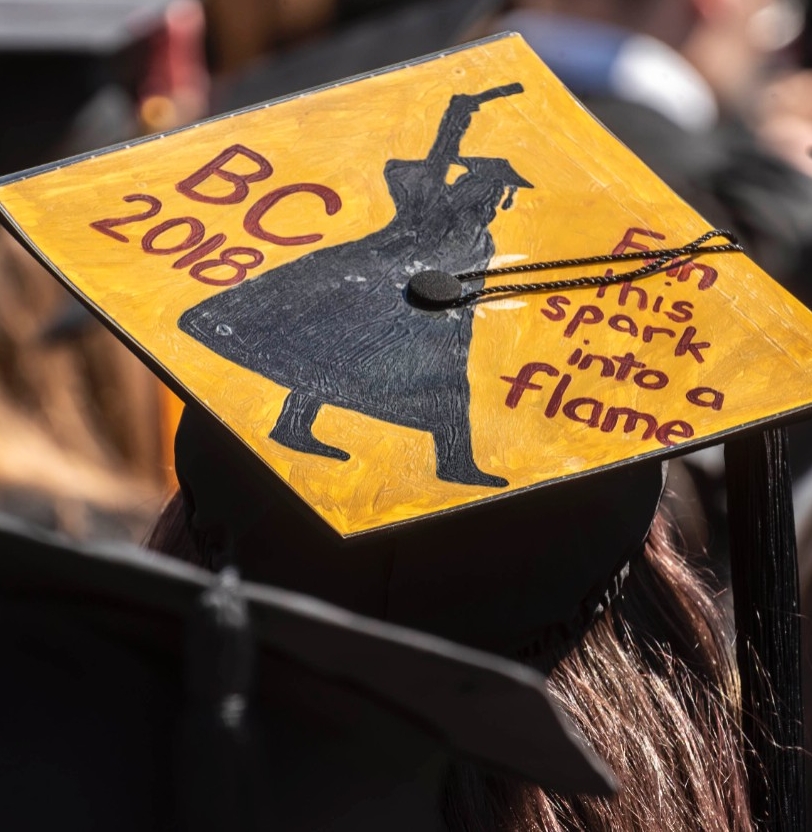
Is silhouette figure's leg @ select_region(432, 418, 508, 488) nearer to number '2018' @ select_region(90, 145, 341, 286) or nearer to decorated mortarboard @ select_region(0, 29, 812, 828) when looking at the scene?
decorated mortarboard @ select_region(0, 29, 812, 828)

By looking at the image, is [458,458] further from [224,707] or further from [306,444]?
[224,707]

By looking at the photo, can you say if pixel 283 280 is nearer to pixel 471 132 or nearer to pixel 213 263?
pixel 213 263

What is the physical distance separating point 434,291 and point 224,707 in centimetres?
46

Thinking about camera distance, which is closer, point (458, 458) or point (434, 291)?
point (458, 458)

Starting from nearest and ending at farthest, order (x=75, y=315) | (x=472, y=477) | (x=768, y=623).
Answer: (x=472, y=477)
(x=768, y=623)
(x=75, y=315)

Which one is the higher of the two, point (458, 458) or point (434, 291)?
point (434, 291)

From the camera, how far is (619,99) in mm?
4262

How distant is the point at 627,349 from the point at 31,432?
3134 millimetres

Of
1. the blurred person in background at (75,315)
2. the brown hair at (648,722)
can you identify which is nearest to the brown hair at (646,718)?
the brown hair at (648,722)

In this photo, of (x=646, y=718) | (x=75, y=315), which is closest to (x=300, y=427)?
(x=646, y=718)

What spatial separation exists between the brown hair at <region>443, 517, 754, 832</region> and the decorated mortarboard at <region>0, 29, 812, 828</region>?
0.06m

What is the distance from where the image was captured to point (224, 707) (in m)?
0.97

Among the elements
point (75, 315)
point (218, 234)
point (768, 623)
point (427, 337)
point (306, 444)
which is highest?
point (75, 315)

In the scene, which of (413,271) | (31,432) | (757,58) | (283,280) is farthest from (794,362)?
(757,58)
